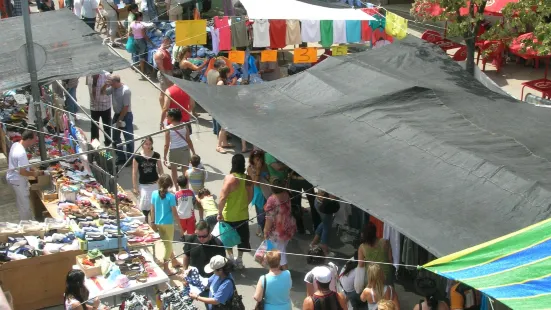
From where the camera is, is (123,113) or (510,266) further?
(123,113)

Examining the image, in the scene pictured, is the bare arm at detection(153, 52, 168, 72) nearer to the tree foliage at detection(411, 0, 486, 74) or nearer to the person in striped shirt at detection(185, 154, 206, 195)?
the person in striped shirt at detection(185, 154, 206, 195)

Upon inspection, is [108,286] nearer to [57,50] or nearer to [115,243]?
[115,243]

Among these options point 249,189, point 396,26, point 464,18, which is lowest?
point 249,189

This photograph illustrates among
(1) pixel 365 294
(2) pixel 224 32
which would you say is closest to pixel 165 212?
(1) pixel 365 294

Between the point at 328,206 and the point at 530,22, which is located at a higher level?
the point at 530,22

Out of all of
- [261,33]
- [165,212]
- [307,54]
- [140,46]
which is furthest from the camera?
[140,46]

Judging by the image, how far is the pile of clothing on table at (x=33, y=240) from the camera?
8742 millimetres

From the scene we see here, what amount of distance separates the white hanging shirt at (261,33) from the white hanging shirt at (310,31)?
0.69 meters

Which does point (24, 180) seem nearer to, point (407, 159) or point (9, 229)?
point (9, 229)

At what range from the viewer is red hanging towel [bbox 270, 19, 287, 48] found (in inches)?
617

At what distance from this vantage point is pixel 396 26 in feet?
48.5

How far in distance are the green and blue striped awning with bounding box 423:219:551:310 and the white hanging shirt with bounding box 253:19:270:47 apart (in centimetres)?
965

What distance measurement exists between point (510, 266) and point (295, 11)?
1026 cm

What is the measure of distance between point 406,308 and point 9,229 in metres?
4.70
